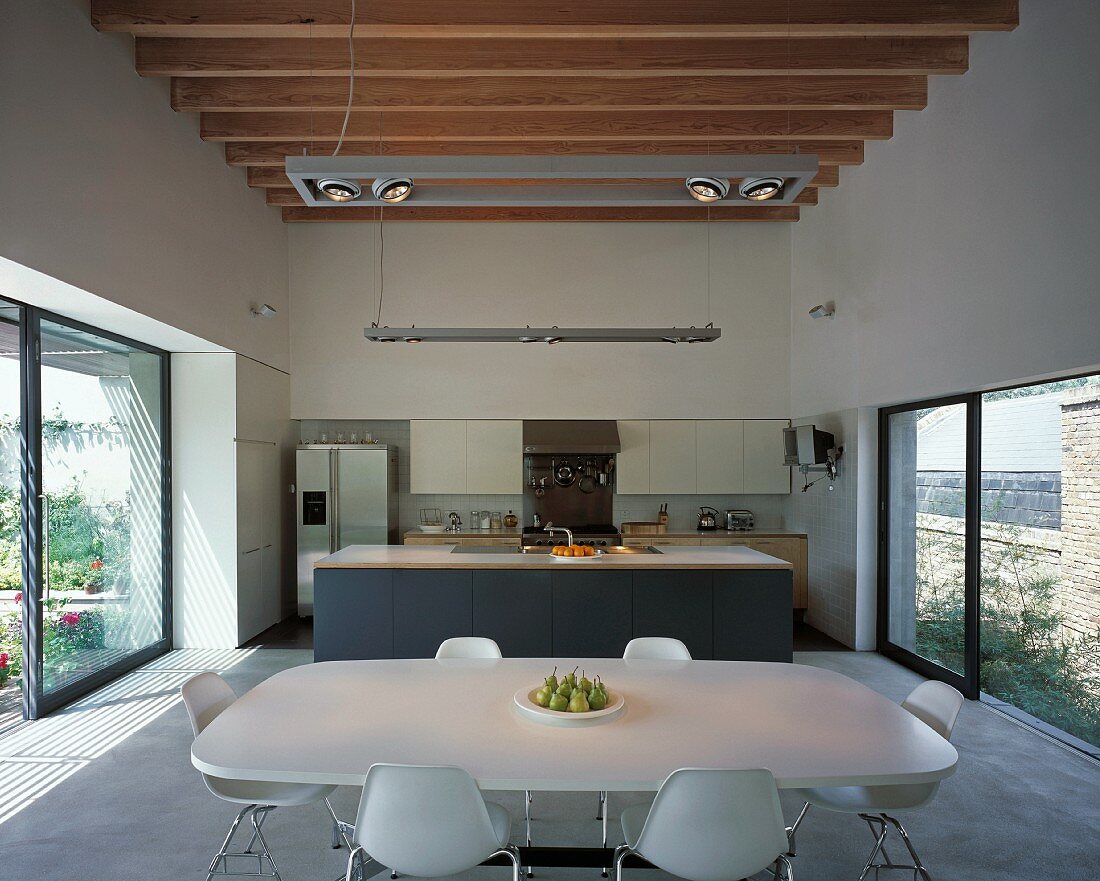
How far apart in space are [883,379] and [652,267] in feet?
8.61

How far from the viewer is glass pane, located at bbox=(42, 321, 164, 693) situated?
165 inches

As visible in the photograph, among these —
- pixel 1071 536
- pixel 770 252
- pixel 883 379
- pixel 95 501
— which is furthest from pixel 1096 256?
pixel 95 501

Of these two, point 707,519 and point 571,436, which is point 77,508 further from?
point 707,519

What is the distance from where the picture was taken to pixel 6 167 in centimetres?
299

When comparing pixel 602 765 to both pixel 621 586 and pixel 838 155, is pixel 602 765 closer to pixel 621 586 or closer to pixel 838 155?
pixel 621 586

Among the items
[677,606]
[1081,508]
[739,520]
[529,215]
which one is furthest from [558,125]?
[739,520]

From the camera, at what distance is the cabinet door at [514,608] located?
4.54 m

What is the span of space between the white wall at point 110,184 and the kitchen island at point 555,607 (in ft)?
6.89

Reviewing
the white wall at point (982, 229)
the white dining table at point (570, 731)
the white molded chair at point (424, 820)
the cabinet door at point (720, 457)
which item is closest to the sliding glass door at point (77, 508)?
the white dining table at point (570, 731)

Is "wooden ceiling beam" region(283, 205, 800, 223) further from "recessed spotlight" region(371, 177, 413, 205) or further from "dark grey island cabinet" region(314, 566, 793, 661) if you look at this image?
"recessed spotlight" region(371, 177, 413, 205)

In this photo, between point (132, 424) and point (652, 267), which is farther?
point (652, 267)

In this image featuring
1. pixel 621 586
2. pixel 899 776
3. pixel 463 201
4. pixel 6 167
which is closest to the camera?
pixel 899 776

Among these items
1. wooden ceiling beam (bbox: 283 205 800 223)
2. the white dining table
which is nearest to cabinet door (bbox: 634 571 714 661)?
the white dining table

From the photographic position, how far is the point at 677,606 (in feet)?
14.9
